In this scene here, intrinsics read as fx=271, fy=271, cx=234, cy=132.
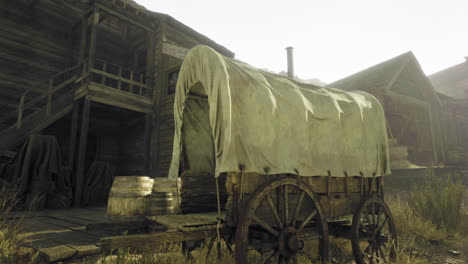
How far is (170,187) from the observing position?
415 cm

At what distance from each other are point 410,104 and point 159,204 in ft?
50.8

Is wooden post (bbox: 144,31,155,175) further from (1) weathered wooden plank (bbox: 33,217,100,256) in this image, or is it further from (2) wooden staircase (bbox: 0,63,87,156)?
(1) weathered wooden plank (bbox: 33,217,100,256)

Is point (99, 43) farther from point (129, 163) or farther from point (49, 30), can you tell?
point (129, 163)

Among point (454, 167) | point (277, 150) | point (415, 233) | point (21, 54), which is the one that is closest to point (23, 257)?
point (277, 150)

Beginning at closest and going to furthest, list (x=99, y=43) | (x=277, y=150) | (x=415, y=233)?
1. (x=277, y=150)
2. (x=415, y=233)
3. (x=99, y=43)

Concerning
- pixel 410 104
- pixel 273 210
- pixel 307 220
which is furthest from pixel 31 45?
pixel 410 104

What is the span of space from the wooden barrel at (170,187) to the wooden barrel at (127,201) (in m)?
0.26

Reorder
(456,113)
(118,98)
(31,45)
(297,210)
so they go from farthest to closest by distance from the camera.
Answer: (456,113), (31,45), (118,98), (297,210)

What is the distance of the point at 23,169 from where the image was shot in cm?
727

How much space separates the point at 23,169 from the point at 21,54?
5655 mm

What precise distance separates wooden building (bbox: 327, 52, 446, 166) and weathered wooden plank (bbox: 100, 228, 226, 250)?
41.3 ft

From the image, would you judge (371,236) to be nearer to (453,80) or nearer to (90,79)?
(90,79)

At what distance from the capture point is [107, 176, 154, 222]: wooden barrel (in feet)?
13.2

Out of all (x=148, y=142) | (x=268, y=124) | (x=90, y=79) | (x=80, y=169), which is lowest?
(x=80, y=169)
